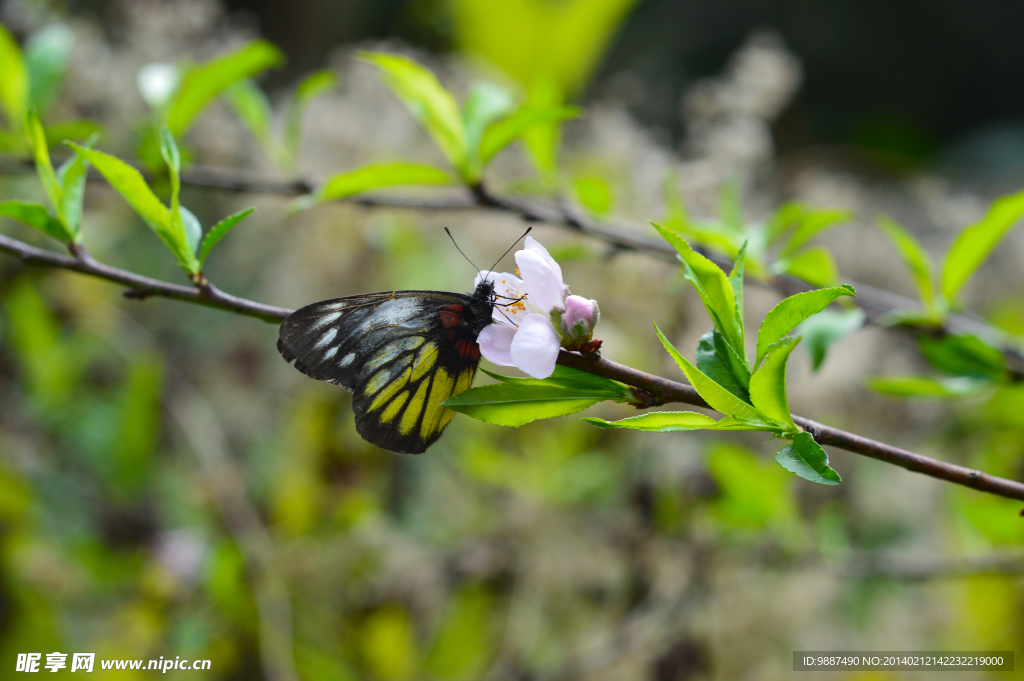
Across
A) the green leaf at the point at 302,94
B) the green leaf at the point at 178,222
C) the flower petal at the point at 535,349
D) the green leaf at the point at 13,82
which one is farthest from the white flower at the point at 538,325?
the green leaf at the point at 13,82

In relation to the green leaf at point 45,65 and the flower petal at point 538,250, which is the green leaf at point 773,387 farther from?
the green leaf at point 45,65

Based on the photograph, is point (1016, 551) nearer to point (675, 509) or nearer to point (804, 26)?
point (675, 509)

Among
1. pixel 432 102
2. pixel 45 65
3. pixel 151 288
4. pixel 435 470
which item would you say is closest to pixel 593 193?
pixel 432 102

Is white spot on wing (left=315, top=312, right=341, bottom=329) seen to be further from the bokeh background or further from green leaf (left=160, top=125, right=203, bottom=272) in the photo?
the bokeh background

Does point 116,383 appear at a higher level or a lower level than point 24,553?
higher

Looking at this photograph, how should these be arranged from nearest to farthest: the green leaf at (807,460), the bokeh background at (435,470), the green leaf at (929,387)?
the green leaf at (807,460), the green leaf at (929,387), the bokeh background at (435,470)

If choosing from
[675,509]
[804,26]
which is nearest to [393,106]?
[675,509]
